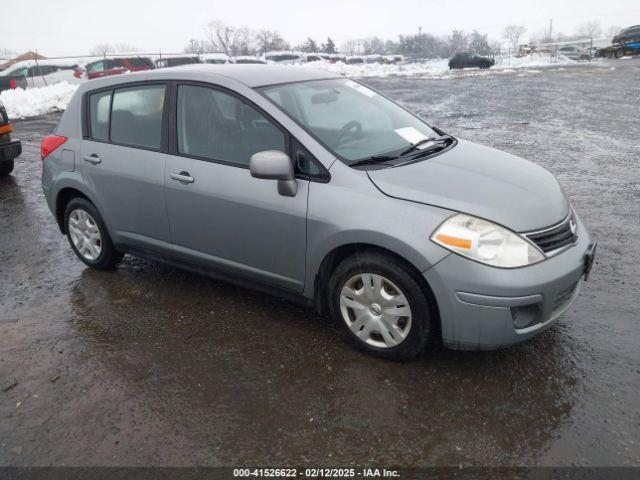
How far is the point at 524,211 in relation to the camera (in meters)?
3.02

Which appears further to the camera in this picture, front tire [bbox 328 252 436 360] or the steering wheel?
the steering wheel

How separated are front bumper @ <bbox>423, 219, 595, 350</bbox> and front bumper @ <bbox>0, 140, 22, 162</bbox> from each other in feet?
24.1

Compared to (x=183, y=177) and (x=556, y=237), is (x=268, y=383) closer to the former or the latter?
(x=183, y=177)

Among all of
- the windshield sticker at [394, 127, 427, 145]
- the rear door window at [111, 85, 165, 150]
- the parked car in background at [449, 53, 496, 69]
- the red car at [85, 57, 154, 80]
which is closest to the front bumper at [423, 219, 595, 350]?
the windshield sticker at [394, 127, 427, 145]

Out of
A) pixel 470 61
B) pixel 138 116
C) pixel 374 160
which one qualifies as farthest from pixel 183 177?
pixel 470 61

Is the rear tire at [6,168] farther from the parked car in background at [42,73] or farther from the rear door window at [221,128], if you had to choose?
the parked car in background at [42,73]

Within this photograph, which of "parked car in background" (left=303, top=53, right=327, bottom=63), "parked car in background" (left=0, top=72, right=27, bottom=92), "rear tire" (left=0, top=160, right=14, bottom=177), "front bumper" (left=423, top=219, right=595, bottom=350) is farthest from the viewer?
"parked car in background" (left=303, top=53, right=327, bottom=63)

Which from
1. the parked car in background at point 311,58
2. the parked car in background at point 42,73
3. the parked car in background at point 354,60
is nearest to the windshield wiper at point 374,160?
the parked car in background at point 42,73

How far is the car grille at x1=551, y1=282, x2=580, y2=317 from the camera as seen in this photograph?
2.99 m

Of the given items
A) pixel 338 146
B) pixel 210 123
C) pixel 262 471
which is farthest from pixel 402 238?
pixel 210 123

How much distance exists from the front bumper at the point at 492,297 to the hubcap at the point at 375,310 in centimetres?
25

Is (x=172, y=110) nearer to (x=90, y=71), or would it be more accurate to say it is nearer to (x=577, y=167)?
(x=577, y=167)

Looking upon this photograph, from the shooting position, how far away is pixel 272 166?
321cm

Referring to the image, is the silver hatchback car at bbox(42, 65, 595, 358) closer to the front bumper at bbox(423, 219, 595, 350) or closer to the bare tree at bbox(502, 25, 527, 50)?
the front bumper at bbox(423, 219, 595, 350)
